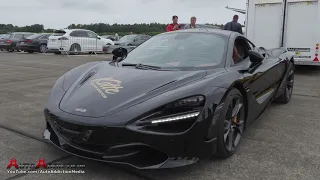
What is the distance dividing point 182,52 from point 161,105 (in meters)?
1.33

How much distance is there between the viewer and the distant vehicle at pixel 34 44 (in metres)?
19.9

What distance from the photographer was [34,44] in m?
20.1

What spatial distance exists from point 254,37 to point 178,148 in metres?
8.66

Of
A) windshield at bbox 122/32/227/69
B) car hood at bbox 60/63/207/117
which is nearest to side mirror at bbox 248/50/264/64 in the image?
windshield at bbox 122/32/227/69

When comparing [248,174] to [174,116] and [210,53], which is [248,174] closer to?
[174,116]

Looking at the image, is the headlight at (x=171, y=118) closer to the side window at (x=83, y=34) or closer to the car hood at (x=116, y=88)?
the car hood at (x=116, y=88)

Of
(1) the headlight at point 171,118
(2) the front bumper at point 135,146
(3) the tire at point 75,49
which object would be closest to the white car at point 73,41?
(3) the tire at point 75,49

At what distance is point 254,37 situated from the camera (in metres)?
10.3

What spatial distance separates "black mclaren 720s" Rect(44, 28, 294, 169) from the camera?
244 cm

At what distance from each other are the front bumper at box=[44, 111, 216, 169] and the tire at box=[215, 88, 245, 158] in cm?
29
